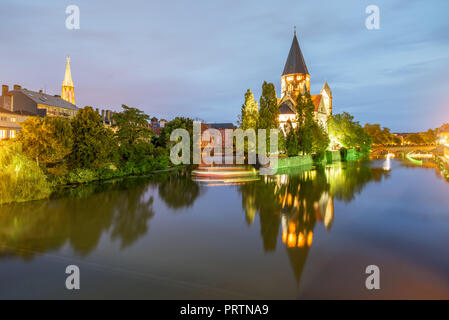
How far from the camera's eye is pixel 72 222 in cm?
1067

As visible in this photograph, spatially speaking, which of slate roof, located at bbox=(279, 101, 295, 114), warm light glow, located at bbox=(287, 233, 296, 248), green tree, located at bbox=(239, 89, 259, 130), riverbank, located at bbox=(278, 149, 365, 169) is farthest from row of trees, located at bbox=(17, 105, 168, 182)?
slate roof, located at bbox=(279, 101, 295, 114)

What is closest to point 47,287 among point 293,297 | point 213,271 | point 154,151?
point 213,271

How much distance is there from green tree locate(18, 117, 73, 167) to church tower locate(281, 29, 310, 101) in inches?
2123

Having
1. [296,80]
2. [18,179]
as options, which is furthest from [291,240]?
[296,80]

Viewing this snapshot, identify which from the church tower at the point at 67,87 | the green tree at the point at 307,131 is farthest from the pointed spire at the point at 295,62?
the church tower at the point at 67,87

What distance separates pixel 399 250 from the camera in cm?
795

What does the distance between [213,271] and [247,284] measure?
3.30ft

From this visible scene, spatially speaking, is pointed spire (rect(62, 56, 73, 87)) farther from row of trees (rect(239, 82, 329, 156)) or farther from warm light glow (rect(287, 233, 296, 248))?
warm light glow (rect(287, 233, 296, 248))

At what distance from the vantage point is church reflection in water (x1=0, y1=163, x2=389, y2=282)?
8375 mm

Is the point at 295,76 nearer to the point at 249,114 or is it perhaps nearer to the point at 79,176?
the point at 249,114

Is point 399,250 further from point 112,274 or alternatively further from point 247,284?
point 112,274

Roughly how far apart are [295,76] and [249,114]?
38.1 m
